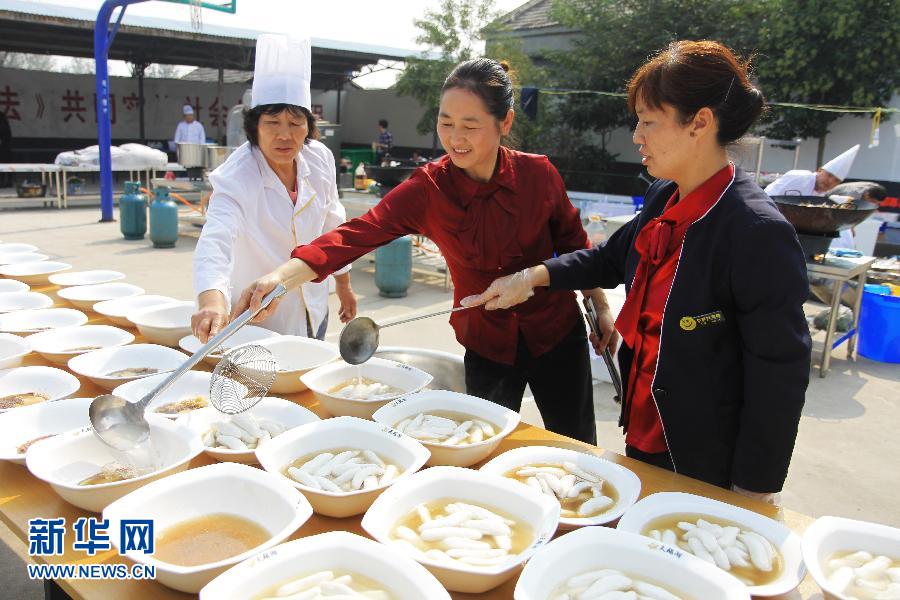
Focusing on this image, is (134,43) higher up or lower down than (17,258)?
higher up

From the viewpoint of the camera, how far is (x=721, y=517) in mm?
1407

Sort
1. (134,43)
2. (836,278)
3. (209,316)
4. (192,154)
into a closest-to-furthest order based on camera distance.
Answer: (209,316) → (836,278) → (192,154) → (134,43)

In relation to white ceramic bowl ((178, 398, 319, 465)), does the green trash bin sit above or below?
above

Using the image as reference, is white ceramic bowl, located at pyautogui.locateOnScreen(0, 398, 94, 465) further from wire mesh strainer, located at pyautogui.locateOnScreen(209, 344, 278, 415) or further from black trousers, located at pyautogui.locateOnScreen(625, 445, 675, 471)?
black trousers, located at pyautogui.locateOnScreen(625, 445, 675, 471)

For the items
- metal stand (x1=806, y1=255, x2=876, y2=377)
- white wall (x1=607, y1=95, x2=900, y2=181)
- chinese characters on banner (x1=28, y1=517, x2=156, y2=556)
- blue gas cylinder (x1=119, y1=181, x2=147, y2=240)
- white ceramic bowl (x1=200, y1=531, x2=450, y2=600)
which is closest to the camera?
white ceramic bowl (x1=200, y1=531, x2=450, y2=600)

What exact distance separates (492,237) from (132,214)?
8434mm

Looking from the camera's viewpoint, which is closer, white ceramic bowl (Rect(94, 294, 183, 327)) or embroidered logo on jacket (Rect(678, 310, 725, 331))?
embroidered logo on jacket (Rect(678, 310, 725, 331))

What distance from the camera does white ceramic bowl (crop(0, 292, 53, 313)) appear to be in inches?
112

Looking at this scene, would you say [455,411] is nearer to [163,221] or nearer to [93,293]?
[93,293]

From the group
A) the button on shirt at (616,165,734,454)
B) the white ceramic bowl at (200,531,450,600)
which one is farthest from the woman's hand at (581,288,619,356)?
the white ceramic bowl at (200,531,450,600)

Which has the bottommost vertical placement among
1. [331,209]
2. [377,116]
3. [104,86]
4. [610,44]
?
[331,209]

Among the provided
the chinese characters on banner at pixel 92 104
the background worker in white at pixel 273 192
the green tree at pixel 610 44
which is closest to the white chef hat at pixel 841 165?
the background worker in white at pixel 273 192

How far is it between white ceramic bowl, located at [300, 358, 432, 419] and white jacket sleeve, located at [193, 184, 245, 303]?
17.2 inches

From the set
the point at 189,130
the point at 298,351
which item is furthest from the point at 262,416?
the point at 189,130
